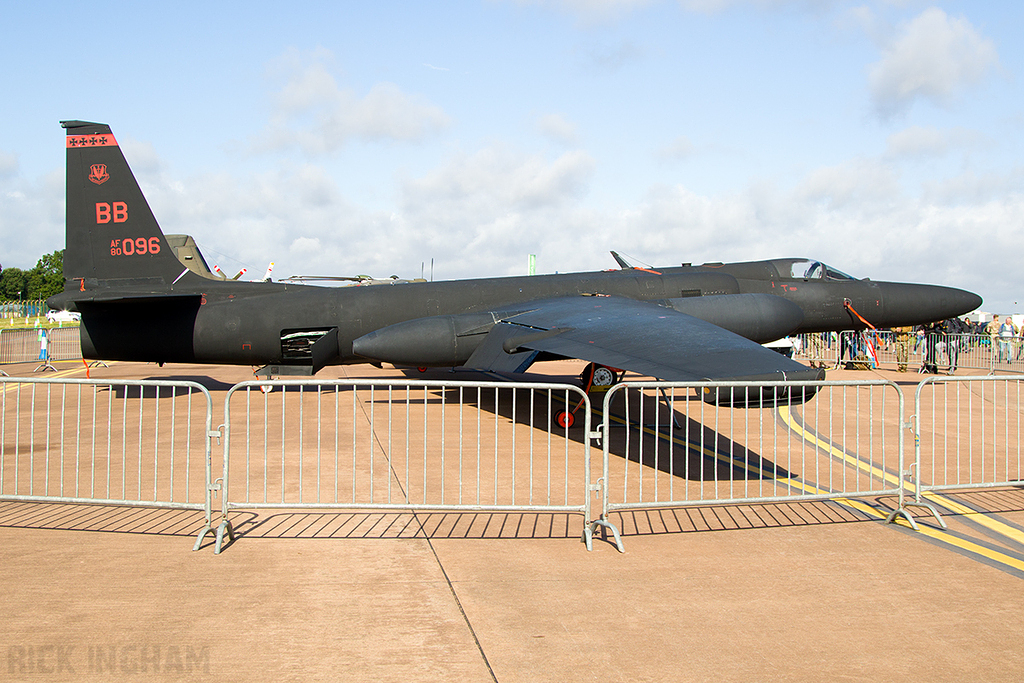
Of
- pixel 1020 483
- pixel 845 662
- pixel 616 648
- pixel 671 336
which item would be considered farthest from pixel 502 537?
pixel 1020 483

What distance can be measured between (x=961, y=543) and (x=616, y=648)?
3450 millimetres

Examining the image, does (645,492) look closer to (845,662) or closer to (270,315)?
(845,662)

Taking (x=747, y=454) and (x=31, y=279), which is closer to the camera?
(x=747, y=454)

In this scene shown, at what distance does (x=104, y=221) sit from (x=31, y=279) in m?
135

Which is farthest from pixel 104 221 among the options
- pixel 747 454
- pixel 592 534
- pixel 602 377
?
pixel 747 454

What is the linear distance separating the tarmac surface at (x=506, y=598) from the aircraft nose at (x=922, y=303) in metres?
9.85

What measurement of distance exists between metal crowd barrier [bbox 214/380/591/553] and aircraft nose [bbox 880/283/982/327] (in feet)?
24.7

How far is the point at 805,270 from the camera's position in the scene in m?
15.0

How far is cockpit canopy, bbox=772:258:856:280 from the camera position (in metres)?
14.9

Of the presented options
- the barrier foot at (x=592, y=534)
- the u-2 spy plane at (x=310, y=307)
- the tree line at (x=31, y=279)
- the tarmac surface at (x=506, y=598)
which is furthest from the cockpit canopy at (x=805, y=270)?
the tree line at (x=31, y=279)

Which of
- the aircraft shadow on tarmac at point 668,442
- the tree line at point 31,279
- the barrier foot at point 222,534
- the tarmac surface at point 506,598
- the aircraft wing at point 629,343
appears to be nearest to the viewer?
the tarmac surface at point 506,598

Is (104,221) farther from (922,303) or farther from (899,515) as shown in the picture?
(922,303)

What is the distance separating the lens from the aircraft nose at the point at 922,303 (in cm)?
1498

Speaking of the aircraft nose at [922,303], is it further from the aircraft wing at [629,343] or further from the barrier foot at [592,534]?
the barrier foot at [592,534]
